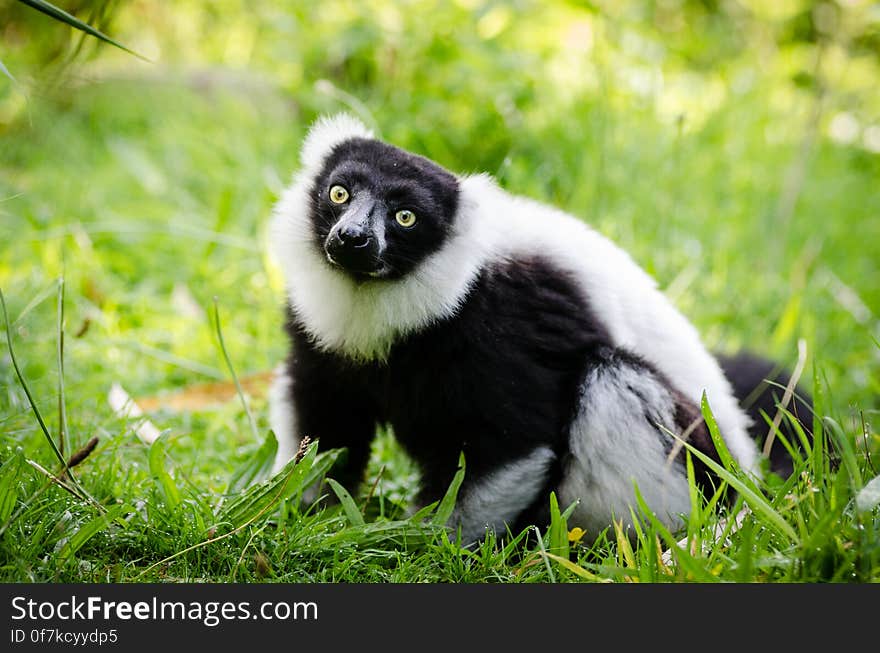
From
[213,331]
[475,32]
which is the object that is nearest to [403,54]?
[475,32]

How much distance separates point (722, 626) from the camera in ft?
7.91

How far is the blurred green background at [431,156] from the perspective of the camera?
5.22 meters

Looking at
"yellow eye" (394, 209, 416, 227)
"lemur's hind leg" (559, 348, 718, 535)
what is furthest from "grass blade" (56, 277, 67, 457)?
"lemur's hind leg" (559, 348, 718, 535)

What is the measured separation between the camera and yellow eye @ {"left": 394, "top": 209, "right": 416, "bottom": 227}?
3.43 metres

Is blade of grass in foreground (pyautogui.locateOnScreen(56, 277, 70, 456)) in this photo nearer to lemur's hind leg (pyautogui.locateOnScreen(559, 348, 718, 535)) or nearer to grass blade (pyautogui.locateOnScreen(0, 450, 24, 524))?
grass blade (pyautogui.locateOnScreen(0, 450, 24, 524))

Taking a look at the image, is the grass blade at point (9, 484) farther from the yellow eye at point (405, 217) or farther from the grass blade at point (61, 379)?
the yellow eye at point (405, 217)

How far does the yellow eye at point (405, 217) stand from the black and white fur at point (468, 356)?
0.9 inches

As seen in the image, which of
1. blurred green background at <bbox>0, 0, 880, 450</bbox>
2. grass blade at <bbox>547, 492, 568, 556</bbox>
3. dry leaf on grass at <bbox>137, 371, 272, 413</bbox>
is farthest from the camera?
blurred green background at <bbox>0, 0, 880, 450</bbox>

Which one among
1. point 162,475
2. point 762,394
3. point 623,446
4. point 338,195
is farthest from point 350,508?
point 762,394

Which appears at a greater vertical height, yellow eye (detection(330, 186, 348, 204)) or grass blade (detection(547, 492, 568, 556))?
yellow eye (detection(330, 186, 348, 204))

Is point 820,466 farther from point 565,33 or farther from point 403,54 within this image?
point 565,33

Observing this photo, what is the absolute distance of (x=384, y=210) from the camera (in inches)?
134

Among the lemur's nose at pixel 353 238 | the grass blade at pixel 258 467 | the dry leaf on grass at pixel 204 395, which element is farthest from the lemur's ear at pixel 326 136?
the dry leaf on grass at pixel 204 395

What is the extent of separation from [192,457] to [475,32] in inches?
Result: 165
